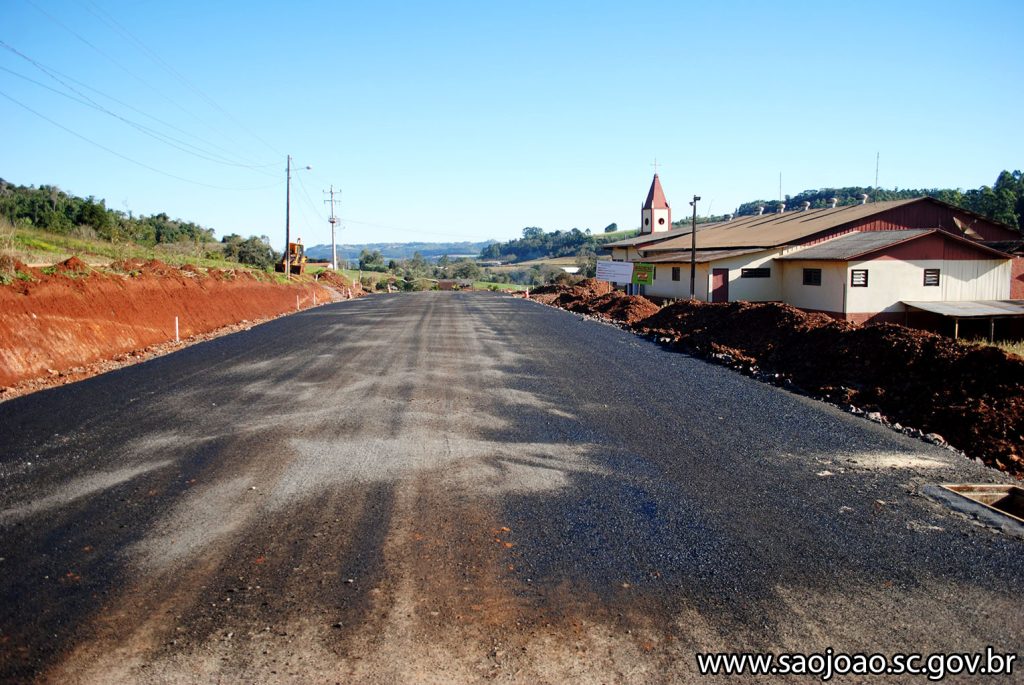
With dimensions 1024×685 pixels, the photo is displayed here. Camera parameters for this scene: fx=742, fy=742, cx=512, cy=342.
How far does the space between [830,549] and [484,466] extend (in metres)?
3.89

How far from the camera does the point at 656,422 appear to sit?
10.9 metres

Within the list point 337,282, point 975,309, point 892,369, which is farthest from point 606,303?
point 337,282

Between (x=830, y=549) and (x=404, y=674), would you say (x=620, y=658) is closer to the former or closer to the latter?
(x=404, y=674)

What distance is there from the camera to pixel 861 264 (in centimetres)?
3075

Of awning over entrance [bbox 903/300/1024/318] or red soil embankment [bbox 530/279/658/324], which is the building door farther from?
awning over entrance [bbox 903/300/1024/318]

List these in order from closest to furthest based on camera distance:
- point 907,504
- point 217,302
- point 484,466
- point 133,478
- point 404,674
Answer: point 404,674 < point 907,504 < point 133,478 < point 484,466 < point 217,302

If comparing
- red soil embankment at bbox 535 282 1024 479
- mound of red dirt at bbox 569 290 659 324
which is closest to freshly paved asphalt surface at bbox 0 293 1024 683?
red soil embankment at bbox 535 282 1024 479

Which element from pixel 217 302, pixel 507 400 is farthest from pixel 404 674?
pixel 217 302

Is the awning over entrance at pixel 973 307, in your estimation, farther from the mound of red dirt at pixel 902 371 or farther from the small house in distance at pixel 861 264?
the mound of red dirt at pixel 902 371

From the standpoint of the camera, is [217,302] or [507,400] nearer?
[507,400]

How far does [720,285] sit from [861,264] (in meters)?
7.56

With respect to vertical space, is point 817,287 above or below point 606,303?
above

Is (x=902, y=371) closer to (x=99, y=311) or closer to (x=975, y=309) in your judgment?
(x=99, y=311)

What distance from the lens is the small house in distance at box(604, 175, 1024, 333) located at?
30953 millimetres
